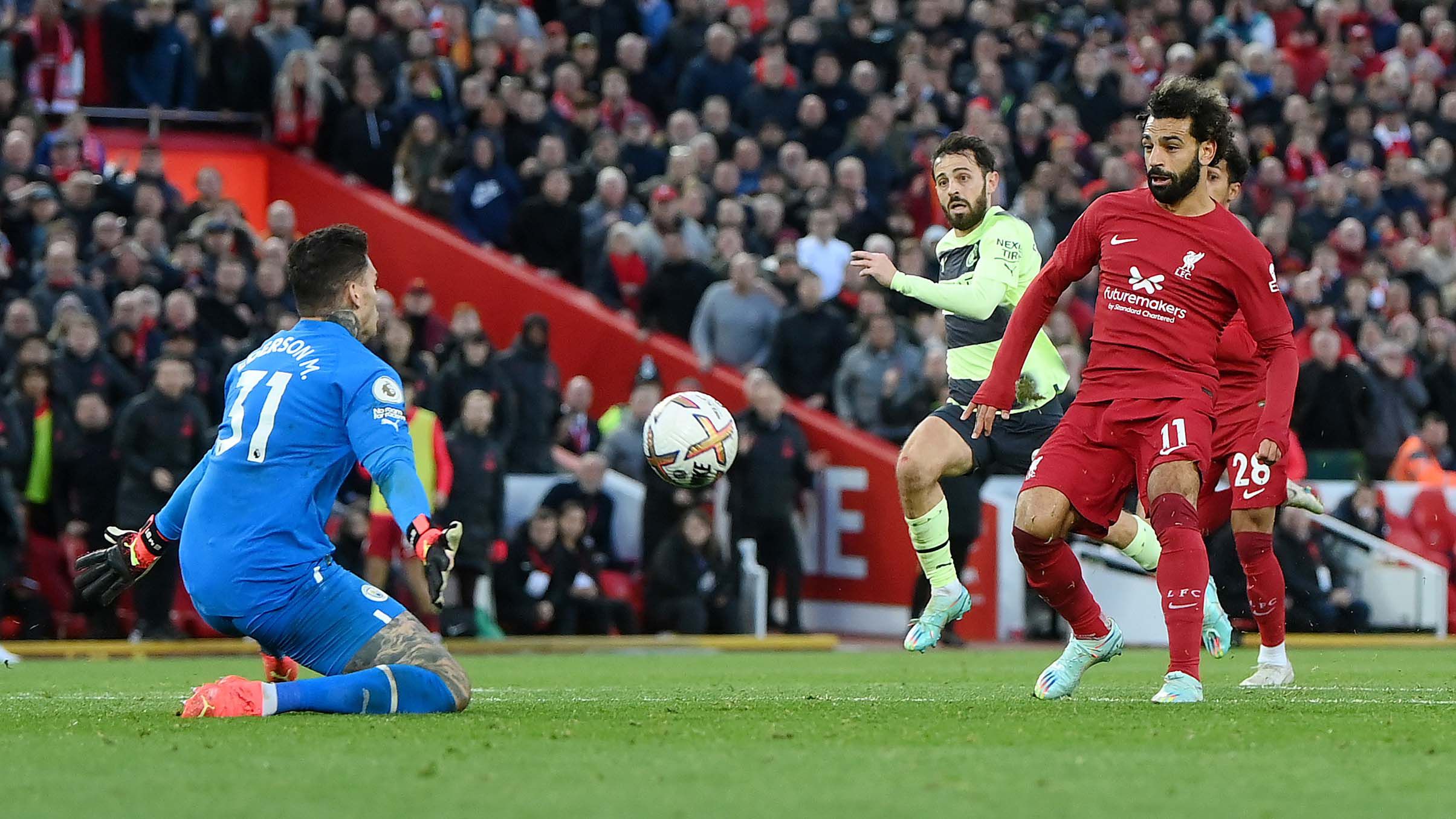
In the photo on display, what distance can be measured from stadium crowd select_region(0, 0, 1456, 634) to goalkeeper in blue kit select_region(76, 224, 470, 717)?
7.44 meters

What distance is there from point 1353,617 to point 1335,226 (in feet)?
20.2

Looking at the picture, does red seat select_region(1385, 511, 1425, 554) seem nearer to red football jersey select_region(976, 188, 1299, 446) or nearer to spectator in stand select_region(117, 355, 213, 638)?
spectator in stand select_region(117, 355, 213, 638)

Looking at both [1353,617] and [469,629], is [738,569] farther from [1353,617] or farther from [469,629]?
[1353,617]

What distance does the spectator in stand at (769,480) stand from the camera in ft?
53.6

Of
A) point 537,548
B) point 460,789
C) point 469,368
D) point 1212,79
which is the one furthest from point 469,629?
point 1212,79

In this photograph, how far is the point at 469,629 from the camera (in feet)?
51.5

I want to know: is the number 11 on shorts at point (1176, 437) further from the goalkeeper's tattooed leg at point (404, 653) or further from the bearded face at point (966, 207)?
the goalkeeper's tattooed leg at point (404, 653)

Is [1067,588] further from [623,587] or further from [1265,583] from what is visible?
[623,587]

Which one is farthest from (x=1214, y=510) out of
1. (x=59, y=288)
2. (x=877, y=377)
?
(x=59, y=288)

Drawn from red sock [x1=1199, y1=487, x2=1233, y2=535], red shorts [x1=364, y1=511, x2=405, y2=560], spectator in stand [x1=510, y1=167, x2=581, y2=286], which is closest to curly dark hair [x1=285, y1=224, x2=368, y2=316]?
red sock [x1=1199, y1=487, x2=1233, y2=535]

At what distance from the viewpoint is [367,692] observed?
705cm

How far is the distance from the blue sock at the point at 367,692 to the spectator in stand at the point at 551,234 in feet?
38.2

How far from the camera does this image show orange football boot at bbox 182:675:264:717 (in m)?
7.03

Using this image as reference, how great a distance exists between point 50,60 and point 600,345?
5569 mm
